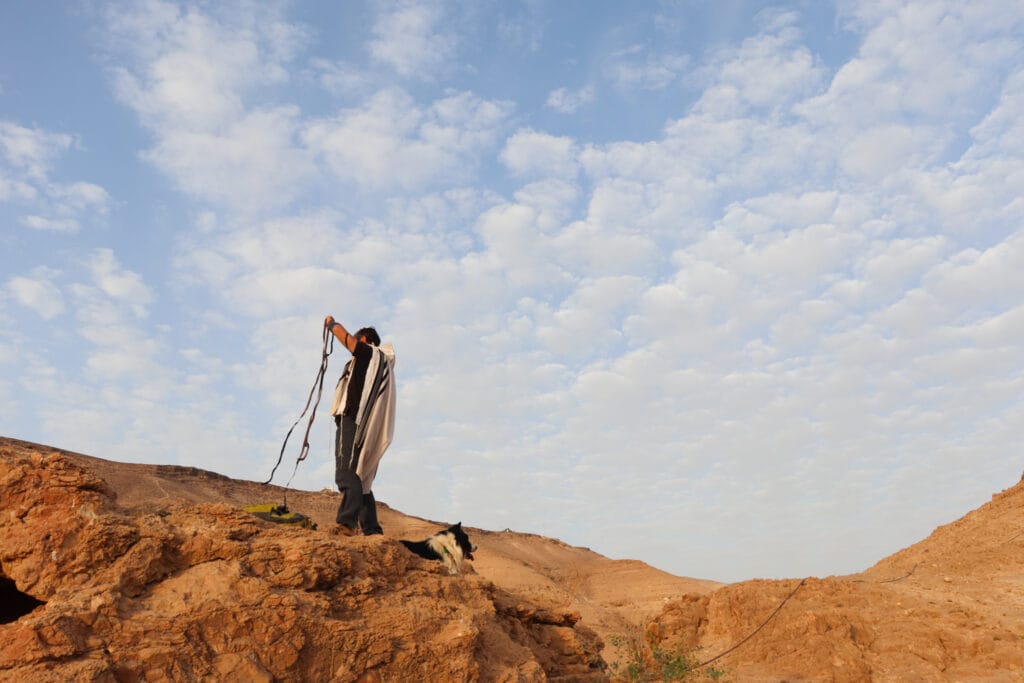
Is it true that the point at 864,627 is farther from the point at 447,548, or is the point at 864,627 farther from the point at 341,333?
the point at 341,333

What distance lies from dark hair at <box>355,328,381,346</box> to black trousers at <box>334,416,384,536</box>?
2.54ft

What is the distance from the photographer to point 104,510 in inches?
147

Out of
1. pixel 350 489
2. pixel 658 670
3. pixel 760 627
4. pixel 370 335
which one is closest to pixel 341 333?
pixel 370 335

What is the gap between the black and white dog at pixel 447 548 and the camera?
16.6 ft

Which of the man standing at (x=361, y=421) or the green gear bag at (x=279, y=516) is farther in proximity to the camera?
the man standing at (x=361, y=421)

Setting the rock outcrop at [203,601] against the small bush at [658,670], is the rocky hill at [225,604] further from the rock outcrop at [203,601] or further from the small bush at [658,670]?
the small bush at [658,670]

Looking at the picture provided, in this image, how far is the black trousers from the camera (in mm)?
5500

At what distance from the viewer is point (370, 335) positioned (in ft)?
20.0

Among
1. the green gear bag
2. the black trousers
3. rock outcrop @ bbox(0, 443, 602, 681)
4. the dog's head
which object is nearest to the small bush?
the dog's head

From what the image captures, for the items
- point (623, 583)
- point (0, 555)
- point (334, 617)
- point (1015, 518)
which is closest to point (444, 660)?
point (334, 617)

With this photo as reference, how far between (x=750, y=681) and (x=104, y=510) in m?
6.97

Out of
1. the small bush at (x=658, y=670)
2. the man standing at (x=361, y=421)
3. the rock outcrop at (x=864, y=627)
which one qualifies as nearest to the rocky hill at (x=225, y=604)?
the small bush at (x=658, y=670)

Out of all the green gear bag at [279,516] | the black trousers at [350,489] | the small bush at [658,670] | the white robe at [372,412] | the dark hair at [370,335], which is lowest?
the small bush at [658,670]

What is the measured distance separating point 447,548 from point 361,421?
1240mm
